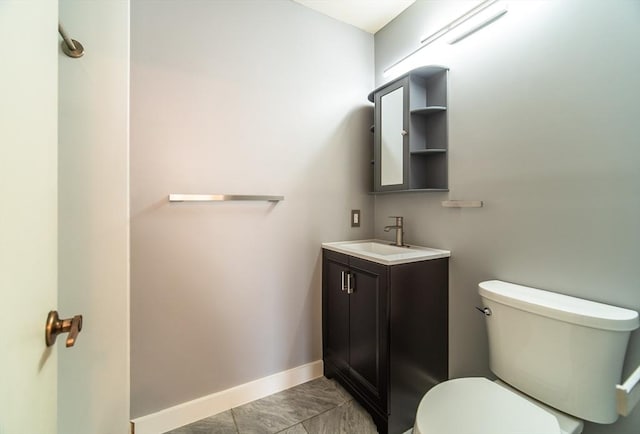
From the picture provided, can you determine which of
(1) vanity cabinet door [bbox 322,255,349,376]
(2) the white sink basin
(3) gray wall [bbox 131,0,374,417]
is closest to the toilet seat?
(2) the white sink basin

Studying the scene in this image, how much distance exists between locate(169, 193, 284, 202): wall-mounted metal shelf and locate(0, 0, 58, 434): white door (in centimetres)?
71

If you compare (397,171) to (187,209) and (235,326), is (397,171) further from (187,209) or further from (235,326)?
(235,326)

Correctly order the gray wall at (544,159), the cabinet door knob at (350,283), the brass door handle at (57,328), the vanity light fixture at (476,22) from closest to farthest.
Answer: the brass door handle at (57,328), the gray wall at (544,159), the vanity light fixture at (476,22), the cabinet door knob at (350,283)

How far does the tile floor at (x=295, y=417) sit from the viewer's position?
4.44 feet

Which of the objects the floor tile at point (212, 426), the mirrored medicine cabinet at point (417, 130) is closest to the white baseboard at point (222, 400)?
the floor tile at point (212, 426)

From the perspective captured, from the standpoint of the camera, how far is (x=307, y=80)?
68.8 inches

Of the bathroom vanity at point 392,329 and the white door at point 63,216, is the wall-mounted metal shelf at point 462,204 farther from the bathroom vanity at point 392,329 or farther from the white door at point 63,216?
the white door at point 63,216

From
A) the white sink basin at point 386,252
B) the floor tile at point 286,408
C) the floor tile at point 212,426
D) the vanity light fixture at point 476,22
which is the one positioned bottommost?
the floor tile at point 212,426

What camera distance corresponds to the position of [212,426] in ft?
4.53

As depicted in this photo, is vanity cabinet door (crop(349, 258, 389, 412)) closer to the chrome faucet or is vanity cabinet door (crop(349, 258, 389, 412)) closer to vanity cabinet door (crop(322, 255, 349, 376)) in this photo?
vanity cabinet door (crop(322, 255, 349, 376))

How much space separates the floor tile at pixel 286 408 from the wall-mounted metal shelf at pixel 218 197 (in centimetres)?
120

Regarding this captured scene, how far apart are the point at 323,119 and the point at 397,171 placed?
0.63 metres

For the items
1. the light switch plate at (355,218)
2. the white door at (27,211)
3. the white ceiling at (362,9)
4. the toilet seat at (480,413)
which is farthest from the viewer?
the light switch plate at (355,218)

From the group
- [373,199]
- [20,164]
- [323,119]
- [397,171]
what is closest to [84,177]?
[20,164]
